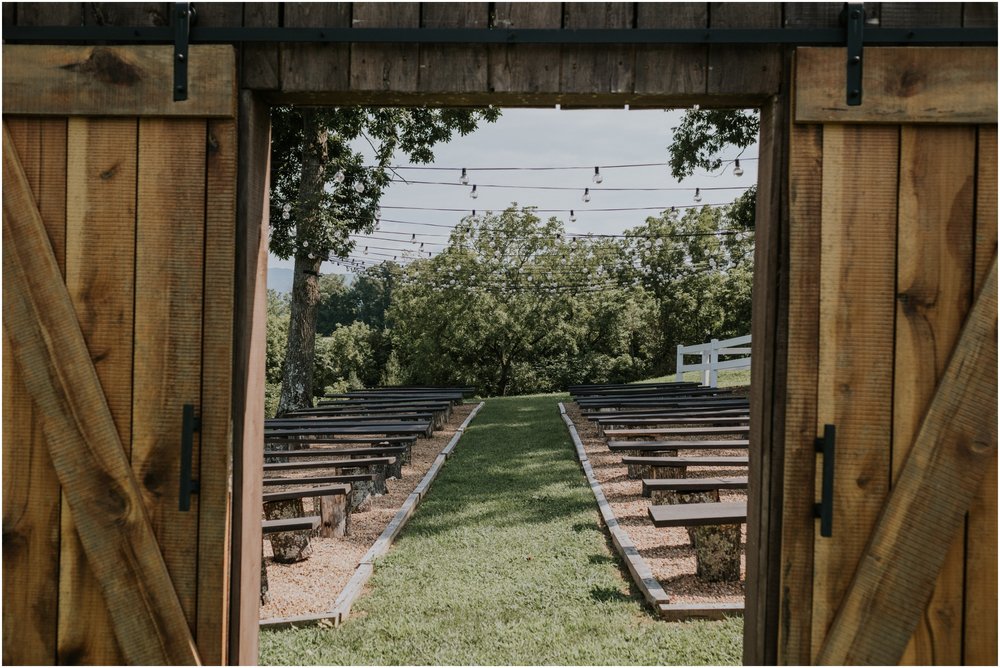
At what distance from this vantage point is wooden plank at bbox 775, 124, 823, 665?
2.78 m

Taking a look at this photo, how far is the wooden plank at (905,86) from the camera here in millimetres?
2715

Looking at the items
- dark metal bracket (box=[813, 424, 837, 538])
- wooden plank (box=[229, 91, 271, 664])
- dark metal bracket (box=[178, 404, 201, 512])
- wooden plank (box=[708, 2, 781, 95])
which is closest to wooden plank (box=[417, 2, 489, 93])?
wooden plank (box=[229, 91, 271, 664])

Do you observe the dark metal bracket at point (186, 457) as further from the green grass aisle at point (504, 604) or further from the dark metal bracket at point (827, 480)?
the dark metal bracket at point (827, 480)

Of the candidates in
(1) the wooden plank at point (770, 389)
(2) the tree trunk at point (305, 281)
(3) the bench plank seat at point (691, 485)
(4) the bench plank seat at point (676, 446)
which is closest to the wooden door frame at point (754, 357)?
(1) the wooden plank at point (770, 389)

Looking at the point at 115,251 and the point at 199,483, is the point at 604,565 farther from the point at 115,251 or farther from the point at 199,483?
the point at 115,251

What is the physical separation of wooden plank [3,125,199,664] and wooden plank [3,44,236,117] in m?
0.29

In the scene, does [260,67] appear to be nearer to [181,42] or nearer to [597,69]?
[181,42]

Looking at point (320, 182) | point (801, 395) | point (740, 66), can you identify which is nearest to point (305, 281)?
point (320, 182)

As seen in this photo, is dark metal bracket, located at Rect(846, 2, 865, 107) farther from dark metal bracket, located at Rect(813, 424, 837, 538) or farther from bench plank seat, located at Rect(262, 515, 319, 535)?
bench plank seat, located at Rect(262, 515, 319, 535)

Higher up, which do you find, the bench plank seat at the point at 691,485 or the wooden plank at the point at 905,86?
the wooden plank at the point at 905,86

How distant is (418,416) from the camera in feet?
39.5

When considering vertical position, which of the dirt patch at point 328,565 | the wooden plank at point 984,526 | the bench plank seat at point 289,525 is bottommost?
the dirt patch at point 328,565

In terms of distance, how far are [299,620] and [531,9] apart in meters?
3.59

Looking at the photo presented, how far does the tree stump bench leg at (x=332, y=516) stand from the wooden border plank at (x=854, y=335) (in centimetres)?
449
